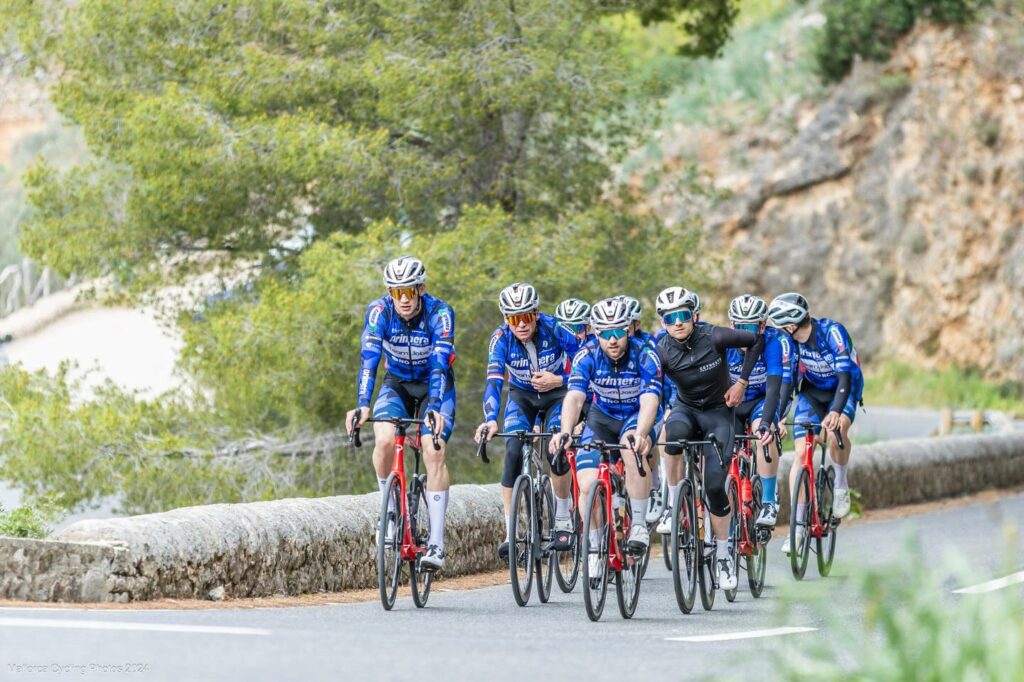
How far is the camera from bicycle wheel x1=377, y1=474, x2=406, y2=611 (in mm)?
10797

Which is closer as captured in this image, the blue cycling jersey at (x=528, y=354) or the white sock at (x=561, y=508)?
the white sock at (x=561, y=508)

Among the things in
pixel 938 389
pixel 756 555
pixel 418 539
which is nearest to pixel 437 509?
pixel 418 539

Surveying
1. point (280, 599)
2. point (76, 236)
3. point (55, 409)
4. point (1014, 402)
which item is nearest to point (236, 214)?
point (76, 236)

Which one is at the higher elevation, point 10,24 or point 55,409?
point 10,24

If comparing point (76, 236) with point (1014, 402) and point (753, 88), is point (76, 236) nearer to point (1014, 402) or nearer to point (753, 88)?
point (1014, 402)

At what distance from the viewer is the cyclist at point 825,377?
14227 millimetres

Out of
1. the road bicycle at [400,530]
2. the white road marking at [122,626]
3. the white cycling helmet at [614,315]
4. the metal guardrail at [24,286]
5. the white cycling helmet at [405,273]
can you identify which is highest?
the metal guardrail at [24,286]

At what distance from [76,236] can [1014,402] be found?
993 inches

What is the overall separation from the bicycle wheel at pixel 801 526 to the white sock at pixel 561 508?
2.18 metres

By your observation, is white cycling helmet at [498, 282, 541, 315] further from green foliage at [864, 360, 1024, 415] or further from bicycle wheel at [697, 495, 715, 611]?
green foliage at [864, 360, 1024, 415]

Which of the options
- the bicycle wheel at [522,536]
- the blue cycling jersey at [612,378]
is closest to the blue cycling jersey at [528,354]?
the blue cycling jersey at [612,378]

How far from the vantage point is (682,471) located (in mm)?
12539

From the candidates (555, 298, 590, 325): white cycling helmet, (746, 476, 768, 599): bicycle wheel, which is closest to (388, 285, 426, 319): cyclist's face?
(555, 298, 590, 325): white cycling helmet

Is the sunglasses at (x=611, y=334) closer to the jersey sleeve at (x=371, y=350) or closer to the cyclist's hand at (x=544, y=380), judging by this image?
the cyclist's hand at (x=544, y=380)
